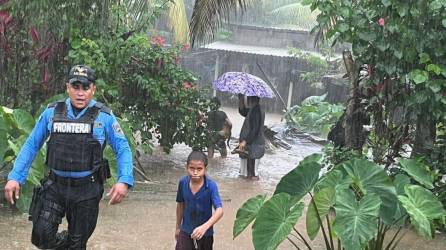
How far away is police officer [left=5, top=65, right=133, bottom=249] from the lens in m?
3.61

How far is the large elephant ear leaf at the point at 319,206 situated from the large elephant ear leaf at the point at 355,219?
74 mm

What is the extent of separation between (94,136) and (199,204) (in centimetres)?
78

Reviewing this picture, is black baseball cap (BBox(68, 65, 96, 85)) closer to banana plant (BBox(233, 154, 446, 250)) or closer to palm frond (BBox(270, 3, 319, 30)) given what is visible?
banana plant (BBox(233, 154, 446, 250))

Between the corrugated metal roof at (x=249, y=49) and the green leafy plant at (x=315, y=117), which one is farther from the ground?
the corrugated metal roof at (x=249, y=49)

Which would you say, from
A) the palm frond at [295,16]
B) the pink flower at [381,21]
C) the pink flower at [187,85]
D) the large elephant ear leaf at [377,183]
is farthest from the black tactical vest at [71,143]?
the palm frond at [295,16]

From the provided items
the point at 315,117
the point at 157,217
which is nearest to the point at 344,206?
the point at 157,217

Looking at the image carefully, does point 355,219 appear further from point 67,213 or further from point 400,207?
point 67,213

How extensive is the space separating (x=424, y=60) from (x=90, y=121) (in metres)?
3.21

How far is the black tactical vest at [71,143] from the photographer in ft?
11.8

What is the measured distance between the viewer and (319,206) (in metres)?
3.96

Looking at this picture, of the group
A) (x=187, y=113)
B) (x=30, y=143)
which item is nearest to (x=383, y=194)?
(x=30, y=143)

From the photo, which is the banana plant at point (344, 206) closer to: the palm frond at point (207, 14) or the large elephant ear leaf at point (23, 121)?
the large elephant ear leaf at point (23, 121)

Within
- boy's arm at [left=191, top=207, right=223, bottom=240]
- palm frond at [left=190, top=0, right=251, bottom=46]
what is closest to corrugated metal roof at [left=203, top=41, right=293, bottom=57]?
palm frond at [left=190, top=0, right=251, bottom=46]

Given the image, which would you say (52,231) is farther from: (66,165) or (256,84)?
(256,84)
